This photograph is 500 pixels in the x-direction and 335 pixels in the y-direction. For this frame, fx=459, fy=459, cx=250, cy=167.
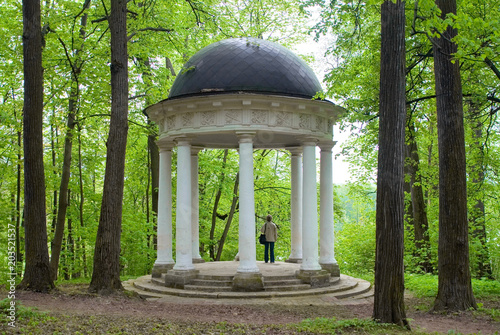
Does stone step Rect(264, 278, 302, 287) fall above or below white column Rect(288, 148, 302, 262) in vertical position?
below

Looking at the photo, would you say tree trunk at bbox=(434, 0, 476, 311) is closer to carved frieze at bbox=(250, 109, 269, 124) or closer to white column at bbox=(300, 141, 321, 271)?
white column at bbox=(300, 141, 321, 271)

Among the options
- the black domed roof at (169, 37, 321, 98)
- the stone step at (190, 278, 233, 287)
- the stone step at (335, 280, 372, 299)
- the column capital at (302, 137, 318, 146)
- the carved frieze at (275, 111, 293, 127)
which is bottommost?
the stone step at (335, 280, 372, 299)

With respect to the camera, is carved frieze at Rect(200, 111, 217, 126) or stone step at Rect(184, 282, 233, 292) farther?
carved frieze at Rect(200, 111, 217, 126)

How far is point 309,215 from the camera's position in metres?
14.3

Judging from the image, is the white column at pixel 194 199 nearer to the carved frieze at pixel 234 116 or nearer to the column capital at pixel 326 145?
the carved frieze at pixel 234 116

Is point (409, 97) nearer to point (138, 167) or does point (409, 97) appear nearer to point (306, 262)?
point (306, 262)

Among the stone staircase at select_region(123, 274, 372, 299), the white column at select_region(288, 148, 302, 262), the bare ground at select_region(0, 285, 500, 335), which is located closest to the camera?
the bare ground at select_region(0, 285, 500, 335)

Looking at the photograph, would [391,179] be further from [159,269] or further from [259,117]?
[159,269]

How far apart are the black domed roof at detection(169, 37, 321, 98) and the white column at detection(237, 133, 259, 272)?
5.46ft

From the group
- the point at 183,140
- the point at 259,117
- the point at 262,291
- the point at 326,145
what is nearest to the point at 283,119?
the point at 259,117

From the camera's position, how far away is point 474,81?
1396 centimetres

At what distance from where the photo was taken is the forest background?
13070mm

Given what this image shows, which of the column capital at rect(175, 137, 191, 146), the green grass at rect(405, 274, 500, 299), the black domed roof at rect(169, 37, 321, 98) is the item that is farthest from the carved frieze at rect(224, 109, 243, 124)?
the green grass at rect(405, 274, 500, 299)

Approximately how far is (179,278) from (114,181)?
393 centimetres
